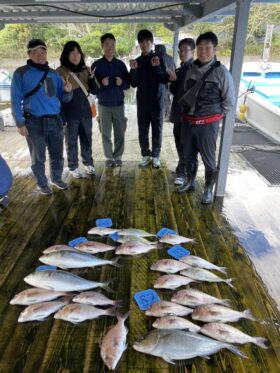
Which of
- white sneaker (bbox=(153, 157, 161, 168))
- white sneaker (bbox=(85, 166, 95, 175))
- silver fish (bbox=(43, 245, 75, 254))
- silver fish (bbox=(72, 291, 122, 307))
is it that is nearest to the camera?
silver fish (bbox=(72, 291, 122, 307))

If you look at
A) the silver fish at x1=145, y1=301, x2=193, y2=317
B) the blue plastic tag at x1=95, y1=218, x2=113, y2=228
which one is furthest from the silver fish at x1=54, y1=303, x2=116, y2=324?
the blue plastic tag at x1=95, y1=218, x2=113, y2=228

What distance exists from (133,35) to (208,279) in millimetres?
25190

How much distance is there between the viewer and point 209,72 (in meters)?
3.25

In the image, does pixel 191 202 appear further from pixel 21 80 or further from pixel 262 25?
pixel 262 25

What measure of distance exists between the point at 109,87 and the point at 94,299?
10.1 feet

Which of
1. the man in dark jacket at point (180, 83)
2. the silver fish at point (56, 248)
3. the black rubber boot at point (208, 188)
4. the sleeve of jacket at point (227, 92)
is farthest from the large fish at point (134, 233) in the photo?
the sleeve of jacket at point (227, 92)

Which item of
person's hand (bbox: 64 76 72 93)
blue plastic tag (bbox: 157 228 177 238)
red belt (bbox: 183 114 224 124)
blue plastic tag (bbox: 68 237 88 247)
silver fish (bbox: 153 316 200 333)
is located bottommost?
blue plastic tag (bbox: 157 228 177 238)

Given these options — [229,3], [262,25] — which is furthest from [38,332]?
[262,25]

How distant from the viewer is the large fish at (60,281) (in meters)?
2.34

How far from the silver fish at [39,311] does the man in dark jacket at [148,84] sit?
3.01 meters

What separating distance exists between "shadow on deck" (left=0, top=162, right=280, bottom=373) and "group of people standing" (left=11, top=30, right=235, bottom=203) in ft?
1.19

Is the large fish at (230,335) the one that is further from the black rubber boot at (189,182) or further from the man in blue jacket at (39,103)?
the man in blue jacket at (39,103)

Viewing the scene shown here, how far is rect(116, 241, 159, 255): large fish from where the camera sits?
2.81 meters

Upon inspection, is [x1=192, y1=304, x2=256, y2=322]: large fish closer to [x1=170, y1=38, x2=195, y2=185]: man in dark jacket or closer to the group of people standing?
the group of people standing
